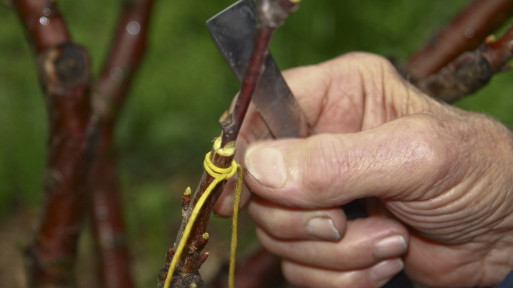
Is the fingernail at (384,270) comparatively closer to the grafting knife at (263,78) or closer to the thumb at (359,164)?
the grafting knife at (263,78)

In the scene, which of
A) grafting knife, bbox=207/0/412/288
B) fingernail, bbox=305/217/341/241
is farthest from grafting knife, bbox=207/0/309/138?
fingernail, bbox=305/217/341/241

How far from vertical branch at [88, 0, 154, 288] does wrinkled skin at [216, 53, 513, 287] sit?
15.8 inches

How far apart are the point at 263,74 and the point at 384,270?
54 cm

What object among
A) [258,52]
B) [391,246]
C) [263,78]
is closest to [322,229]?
[391,246]

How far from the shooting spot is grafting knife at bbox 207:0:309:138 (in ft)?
3.10

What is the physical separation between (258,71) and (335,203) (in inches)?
18.1

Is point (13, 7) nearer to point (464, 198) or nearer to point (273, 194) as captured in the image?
point (273, 194)

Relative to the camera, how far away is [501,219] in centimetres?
124

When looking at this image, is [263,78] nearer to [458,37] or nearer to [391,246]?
[391,246]

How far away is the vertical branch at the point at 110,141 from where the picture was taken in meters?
1.48

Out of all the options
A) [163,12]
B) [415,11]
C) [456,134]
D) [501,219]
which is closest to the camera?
[456,134]

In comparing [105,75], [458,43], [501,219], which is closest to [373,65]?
[458,43]

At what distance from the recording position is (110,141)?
5.02 feet

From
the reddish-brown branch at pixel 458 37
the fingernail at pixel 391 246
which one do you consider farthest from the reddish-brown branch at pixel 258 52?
the reddish-brown branch at pixel 458 37
